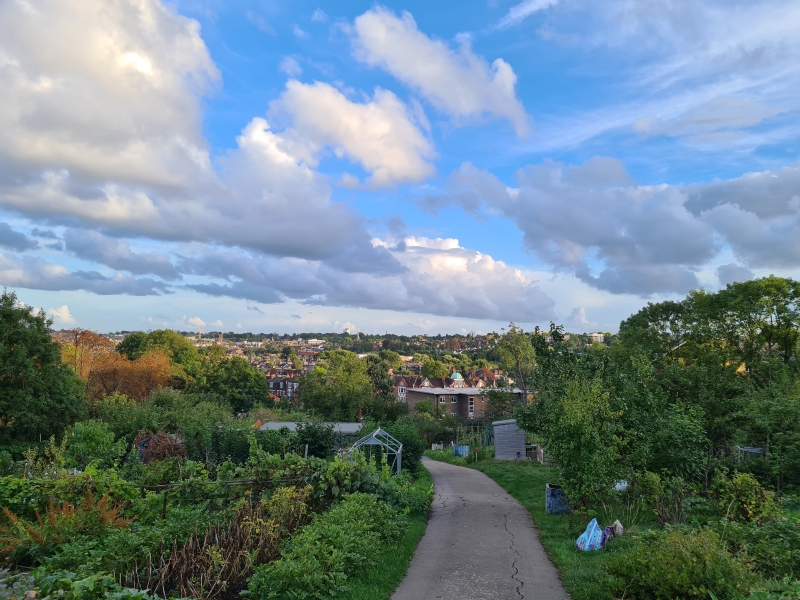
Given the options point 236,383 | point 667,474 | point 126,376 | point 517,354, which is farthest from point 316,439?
point 236,383

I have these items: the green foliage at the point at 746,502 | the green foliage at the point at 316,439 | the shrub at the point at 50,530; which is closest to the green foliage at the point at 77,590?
the shrub at the point at 50,530

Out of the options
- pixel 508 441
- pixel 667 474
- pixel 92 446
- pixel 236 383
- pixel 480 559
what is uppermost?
pixel 667 474

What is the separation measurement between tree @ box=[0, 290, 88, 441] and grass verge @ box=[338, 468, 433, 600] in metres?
20.2

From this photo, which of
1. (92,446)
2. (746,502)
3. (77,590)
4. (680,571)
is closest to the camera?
(77,590)

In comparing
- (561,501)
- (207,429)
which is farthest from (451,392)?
(561,501)

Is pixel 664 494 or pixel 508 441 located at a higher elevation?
pixel 664 494

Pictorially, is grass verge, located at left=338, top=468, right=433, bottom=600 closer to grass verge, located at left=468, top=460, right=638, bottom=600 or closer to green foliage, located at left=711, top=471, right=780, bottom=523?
grass verge, located at left=468, top=460, right=638, bottom=600

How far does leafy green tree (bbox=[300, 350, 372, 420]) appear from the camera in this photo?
4709 centimetres

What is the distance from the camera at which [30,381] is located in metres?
24.4

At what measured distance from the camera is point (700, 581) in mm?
6191

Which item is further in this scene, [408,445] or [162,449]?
[408,445]

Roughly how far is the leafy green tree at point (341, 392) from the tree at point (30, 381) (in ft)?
72.0

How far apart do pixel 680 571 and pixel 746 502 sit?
3.85 metres

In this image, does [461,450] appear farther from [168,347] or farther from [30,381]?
[168,347]
